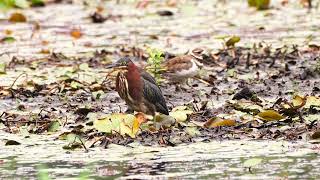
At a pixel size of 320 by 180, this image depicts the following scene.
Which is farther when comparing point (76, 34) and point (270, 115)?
point (76, 34)

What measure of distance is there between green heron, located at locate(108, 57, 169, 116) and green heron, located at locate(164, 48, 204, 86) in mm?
1662

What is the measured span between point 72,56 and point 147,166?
6125 millimetres

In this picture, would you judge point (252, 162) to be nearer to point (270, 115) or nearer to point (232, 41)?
point (270, 115)

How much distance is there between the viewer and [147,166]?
255 inches

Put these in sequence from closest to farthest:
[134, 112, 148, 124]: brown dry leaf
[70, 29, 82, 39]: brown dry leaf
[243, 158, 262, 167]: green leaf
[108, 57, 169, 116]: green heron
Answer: [243, 158, 262, 167]: green leaf, [134, 112, 148, 124]: brown dry leaf, [108, 57, 169, 116]: green heron, [70, 29, 82, 39]: brown dry leaf

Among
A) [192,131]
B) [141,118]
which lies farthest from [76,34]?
[192,131]

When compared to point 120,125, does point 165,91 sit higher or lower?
lower

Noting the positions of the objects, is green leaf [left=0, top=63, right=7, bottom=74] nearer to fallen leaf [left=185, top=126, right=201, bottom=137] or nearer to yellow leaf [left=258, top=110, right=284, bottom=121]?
fallen leaf [left=185, top=126, right=201, bottom=137]

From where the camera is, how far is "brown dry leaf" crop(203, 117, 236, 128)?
299 inches

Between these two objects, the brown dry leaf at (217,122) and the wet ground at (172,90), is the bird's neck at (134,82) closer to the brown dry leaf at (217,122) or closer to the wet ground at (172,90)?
the wet ground at (172,90)

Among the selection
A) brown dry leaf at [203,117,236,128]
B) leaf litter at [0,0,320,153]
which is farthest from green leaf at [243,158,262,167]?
brown dry leaf at [203,117,236,128]

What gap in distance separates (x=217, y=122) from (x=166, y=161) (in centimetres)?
108

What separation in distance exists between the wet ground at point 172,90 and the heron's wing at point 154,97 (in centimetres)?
25

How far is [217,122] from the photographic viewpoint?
7.61m
